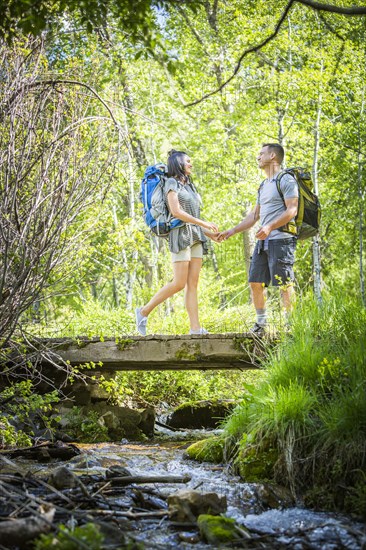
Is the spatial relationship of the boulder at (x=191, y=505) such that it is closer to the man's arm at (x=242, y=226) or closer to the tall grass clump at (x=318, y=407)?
the tall grass clump at (x=318, y=407)

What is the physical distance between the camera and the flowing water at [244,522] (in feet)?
12.5

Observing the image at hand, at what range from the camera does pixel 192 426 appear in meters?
9.34

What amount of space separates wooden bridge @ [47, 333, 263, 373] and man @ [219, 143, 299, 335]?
0.37 metres

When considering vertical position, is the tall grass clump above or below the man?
below

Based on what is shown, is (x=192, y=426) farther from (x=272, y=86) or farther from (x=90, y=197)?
(x=272, y=86)

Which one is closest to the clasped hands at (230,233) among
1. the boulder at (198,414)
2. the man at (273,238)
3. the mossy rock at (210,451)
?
the man at (273,238)

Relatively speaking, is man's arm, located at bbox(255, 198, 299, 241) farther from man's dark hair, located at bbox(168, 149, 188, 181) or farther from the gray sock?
man's dark hair, located at bbox(168, 149, 188, 181)

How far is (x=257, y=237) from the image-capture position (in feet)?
23.8

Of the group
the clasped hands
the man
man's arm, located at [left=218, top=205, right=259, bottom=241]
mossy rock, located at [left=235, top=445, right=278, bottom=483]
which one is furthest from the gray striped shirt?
mossy rock, located at [left=235, top=445, right=278, bottom=483]

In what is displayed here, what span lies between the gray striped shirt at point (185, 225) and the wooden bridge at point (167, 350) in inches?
43.9

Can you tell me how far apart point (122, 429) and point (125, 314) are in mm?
3890

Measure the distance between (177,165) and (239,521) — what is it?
14.3 ft

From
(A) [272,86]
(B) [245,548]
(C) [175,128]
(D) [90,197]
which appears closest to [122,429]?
(D) [90,197]

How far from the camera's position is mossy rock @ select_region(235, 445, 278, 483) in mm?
5172
